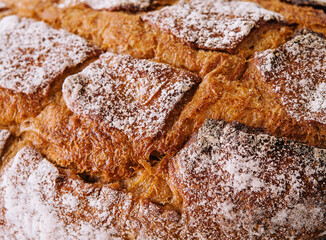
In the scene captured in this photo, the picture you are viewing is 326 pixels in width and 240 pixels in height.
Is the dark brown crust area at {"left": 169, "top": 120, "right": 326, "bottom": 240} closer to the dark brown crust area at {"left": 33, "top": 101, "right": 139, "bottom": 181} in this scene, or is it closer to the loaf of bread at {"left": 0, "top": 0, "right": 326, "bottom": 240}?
the loaf of bread at {"left": 0, "top": 0, "right": 326, "bottom": 240}

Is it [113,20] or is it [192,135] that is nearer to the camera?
[192,135]

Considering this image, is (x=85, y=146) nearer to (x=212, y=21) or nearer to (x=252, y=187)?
(x=252, y=187)

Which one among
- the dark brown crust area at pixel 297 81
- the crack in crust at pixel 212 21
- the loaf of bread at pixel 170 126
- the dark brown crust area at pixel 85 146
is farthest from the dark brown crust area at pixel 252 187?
the crack in crust at pixel 212 21

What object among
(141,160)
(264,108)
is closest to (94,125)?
(141,160)

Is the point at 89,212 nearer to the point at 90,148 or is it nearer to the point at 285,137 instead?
the point at 90,148

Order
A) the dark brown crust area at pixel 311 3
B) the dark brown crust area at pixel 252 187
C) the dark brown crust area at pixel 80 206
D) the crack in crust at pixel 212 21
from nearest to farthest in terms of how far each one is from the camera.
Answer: the dark brown crust area at pixel 252 187
the dark brown crust area at pixel 80 206
the crack in crust at pixel 212 21
the dark brown crust area at pixel 311 3

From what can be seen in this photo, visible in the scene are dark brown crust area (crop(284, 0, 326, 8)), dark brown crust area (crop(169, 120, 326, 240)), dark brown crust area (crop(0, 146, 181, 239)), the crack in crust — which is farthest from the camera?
dark brown crust area (crop(284, 0, 326, 8))

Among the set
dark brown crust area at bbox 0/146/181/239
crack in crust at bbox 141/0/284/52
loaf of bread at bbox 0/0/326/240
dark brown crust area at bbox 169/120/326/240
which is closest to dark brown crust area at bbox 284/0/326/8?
loaf of bread at bbox 0/0/326/240

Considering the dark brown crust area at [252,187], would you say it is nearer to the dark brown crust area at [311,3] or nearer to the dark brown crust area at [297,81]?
the dark brown crust area at [297,81]
